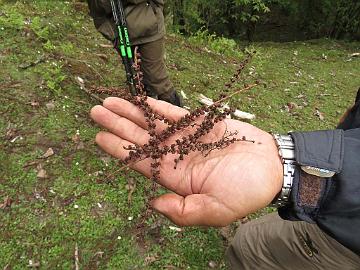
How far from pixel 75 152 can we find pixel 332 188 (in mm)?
3650

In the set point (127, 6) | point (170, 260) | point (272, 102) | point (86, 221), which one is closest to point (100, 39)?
point (127, 6)

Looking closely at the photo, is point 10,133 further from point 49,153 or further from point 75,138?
point 75,138

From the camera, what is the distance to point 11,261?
4047 mm

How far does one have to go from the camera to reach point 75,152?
5.28 m

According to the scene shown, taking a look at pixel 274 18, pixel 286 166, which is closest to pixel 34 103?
pixel 286 166

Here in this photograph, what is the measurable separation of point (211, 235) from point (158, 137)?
81.0 inches

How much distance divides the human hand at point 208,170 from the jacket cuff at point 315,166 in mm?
164

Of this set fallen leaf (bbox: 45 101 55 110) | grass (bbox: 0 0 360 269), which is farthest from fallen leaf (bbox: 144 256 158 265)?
fallen leaf (bbox: 45 101 55 110)

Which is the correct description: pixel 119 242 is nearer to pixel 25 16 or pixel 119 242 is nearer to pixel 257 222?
pixel 257 222

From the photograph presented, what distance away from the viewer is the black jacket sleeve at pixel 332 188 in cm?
263

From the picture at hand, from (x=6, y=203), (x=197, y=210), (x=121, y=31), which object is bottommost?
(x=6, y=203)

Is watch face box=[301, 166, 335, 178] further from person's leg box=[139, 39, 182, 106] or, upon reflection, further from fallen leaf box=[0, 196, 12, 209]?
person's leg box=[139, 39, 182, 106]

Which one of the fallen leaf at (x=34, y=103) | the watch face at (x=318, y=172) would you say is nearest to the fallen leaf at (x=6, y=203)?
the fallen leaf at (x=34, y=103)

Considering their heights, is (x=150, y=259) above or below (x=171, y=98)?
below
